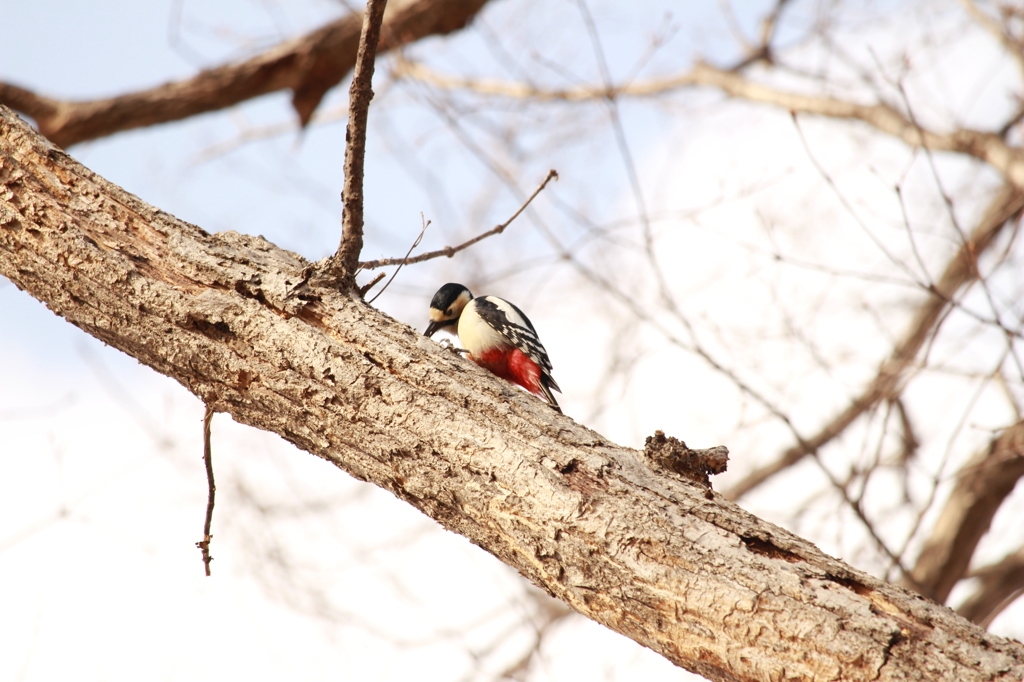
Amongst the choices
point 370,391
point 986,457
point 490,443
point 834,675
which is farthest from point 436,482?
point 986,457

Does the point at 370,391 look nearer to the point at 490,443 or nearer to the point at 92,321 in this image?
the point at 490,443

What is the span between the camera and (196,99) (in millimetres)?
5844

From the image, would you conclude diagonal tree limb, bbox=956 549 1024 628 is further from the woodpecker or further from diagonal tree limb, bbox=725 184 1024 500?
the woodpecker

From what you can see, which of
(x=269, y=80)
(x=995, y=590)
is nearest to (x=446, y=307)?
(x=269, y=80)

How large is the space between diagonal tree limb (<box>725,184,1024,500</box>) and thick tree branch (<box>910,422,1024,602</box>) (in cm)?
73

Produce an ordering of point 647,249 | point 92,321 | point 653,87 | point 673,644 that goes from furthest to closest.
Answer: point 653,87 → point 647,249 → point 92,321 → point 673,644

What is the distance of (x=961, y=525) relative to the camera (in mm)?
5203

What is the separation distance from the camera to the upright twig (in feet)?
8.71

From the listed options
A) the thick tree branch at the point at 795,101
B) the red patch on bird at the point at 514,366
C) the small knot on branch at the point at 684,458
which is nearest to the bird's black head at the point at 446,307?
the red patch on bird at the point at 514,366

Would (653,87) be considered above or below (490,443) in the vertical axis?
above

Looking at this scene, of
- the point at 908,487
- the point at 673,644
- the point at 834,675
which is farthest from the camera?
the point at 908,487

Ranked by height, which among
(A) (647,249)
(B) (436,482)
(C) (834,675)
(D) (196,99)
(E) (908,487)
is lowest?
(C) (834,675)

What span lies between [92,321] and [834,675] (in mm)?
2343

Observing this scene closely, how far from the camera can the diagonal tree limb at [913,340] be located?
528 cm
